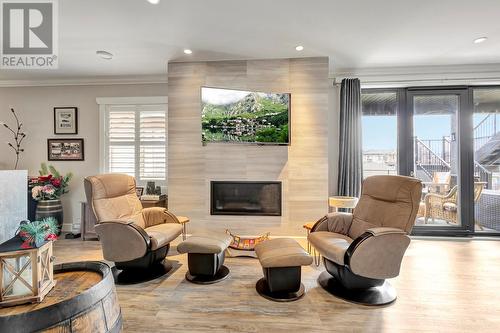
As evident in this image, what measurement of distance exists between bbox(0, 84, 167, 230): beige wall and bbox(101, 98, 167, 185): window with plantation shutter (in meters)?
0.20

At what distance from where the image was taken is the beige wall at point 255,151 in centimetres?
354

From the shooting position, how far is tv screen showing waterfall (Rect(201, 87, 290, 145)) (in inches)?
135

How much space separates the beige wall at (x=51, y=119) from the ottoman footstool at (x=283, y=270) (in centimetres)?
362

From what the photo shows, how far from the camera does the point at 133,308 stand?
6.50 feet

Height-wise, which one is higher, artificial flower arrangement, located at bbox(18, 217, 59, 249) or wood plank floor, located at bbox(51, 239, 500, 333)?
artificial flower arrangement, located at bbox(18, 217, 59, 249)

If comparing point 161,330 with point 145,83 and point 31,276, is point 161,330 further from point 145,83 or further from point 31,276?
point 145,83

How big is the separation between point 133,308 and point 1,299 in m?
1.17

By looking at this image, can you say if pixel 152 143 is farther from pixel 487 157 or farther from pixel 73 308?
pixel 487 157

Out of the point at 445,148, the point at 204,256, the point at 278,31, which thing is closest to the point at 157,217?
the point at 204,256

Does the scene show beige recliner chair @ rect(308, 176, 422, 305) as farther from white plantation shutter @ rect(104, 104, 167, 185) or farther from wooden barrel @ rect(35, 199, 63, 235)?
wooden barrel @ rect(35, 199, 63, 235)

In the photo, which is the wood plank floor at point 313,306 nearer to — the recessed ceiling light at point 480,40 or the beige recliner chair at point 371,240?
the beige recliner chair at point 371,240

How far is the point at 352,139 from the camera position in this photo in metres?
3.80

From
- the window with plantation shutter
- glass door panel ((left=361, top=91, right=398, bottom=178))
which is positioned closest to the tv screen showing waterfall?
the window with plantation shutter

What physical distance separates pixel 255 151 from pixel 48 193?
3.25 meters
